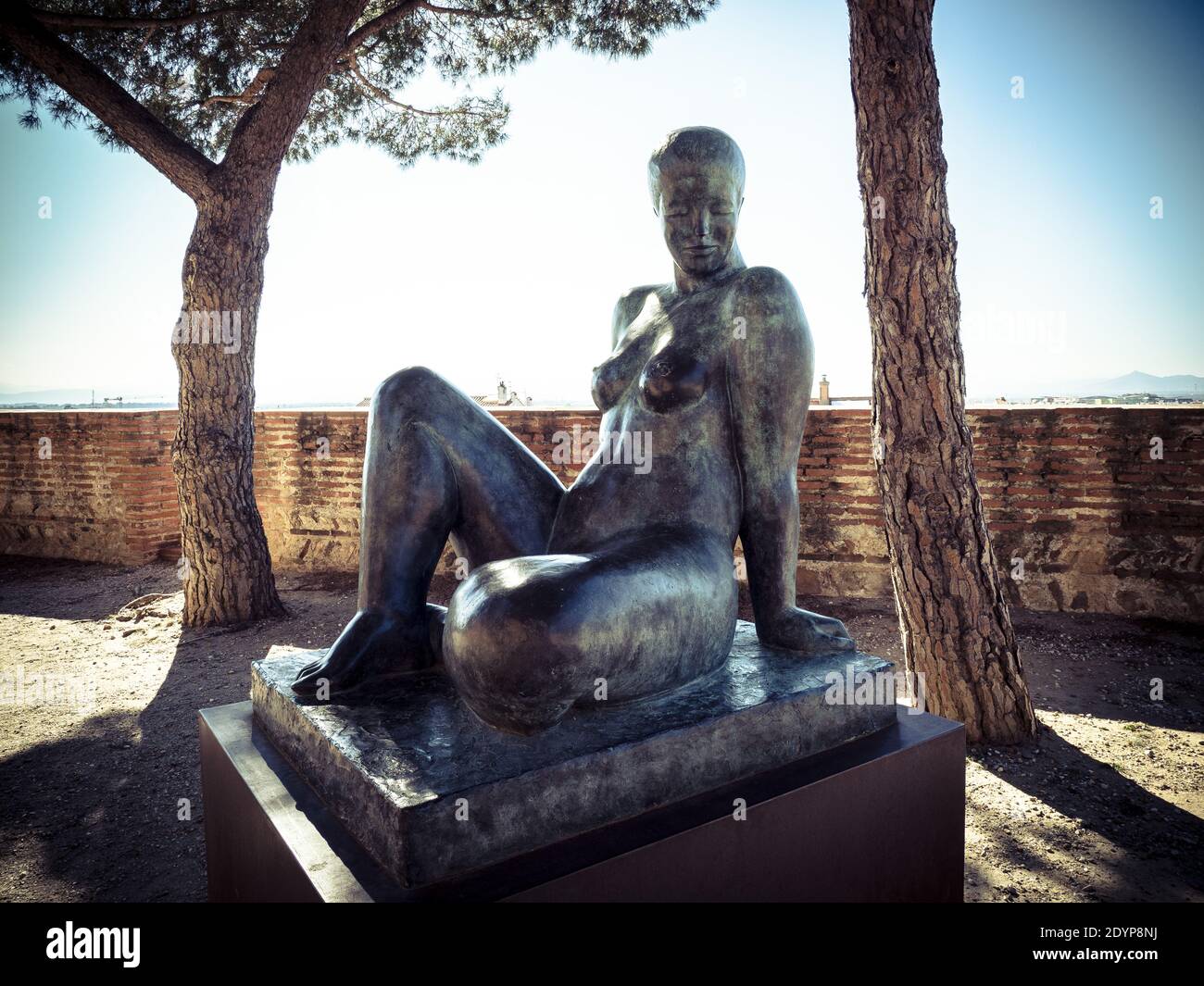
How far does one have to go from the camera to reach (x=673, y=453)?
185 centimetres

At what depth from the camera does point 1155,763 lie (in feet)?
11.4

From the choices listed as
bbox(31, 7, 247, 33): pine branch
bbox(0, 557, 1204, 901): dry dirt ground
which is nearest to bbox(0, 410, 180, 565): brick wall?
bbox(0, 557, 1204, 901): dry dirt ground

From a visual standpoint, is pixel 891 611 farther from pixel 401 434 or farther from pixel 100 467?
pixel 100 467

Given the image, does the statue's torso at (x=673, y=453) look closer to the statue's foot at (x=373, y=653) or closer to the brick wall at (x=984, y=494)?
the statue's foot at (x=373, y=653)

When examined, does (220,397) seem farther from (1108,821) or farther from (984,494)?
(1108,821)

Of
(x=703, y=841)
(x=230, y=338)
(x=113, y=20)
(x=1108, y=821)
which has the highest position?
(x=113, y=20)

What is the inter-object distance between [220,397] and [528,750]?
17.2ft

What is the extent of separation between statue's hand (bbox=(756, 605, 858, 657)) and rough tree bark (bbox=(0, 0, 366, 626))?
16.4ft

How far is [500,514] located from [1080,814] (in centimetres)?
268

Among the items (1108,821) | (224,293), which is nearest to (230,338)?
(224,293)

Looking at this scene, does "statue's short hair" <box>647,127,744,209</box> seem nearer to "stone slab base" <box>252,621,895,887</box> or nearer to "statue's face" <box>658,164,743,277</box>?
"statue's face" <box>658,164,743,277</box>

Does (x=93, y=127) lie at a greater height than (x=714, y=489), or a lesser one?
greater

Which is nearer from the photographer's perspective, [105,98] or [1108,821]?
[1108,821]
